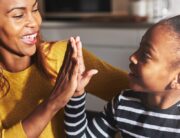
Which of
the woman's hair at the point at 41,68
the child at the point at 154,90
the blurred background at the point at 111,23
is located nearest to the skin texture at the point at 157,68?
the child at the point at 154,90

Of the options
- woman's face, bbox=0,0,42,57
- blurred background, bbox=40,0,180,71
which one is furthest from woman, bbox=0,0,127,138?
blurred background, bbox=40,0,180,71

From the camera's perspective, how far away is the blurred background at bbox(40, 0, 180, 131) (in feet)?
8.54

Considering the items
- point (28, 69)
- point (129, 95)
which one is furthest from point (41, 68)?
point (129, 95)

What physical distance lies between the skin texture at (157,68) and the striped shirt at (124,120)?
0.03 metres

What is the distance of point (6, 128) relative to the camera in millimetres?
896

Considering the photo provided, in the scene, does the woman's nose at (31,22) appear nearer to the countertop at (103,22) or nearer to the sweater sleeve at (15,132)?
the sweater sleeve at (15,132)

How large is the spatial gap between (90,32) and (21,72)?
184 cm

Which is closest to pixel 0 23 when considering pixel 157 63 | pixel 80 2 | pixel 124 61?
pixel 157 63

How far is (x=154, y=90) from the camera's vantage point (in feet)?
2.54

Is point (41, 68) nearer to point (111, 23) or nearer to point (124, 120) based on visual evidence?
point (124, 120)

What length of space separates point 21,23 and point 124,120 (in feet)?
1.15

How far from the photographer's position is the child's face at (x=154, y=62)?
2.44ft

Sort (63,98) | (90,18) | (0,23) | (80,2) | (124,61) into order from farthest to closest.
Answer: (80,2) < (90,18) < (124,61) < (0,23) < (63,98)

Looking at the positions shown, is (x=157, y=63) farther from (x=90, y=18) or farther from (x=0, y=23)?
(x=90, y=18)
